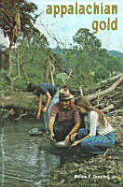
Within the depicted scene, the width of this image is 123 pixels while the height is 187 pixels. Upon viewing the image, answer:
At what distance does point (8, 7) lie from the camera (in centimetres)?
599

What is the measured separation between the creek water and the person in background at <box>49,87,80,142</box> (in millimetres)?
377

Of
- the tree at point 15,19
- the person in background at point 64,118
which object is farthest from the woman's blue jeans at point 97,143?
the tree at point 15,19

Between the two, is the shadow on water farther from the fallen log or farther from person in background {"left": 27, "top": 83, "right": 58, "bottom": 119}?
the fallen log

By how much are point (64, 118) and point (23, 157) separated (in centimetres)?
86

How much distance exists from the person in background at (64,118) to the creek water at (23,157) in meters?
0.38

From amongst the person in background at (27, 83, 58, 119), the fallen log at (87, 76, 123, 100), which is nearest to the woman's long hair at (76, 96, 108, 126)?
the person in background at (27, 83, 58, 119)

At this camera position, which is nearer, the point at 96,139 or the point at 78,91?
the point at 96,139

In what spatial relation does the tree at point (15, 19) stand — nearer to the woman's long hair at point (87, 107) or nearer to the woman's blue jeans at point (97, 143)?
the woman's long hair at point (87, 107)

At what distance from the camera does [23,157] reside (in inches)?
175

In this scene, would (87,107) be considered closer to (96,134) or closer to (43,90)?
(96,134)

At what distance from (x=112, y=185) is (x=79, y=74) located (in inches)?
89.3

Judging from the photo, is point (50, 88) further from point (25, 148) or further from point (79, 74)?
point (25, 148)

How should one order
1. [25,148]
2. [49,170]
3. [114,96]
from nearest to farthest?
[49,170] < [25,148] < [114,96]

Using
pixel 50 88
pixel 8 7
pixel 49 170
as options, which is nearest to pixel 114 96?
pixel 50 88
